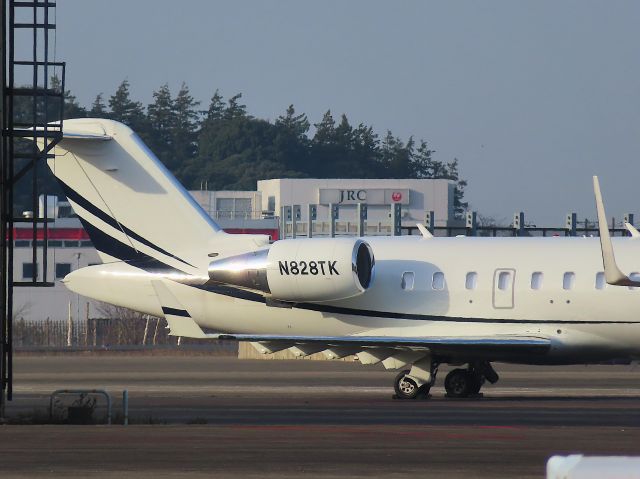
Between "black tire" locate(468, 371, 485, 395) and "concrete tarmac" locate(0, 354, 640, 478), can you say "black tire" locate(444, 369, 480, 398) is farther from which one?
"concrete tarmac" locate(0, 354, 640, 478)

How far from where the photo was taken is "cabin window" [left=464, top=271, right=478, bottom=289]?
27.5 m

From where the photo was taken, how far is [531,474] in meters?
13.3

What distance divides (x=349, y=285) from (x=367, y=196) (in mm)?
61267

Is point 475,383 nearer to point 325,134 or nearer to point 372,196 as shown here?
point 372,196

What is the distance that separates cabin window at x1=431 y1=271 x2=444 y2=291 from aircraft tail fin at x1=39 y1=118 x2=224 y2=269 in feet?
16.2

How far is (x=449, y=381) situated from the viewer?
27797 millimetres

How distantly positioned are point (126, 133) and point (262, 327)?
5.26 m

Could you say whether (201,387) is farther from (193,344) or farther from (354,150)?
(354,150)

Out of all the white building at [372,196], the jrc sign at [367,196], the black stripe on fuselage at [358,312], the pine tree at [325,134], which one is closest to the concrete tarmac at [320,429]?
the black stripe on fuselage at [358,312]

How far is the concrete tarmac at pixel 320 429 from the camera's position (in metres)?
14.1

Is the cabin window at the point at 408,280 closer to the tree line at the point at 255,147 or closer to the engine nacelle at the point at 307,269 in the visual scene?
the engine nacelle at the point at 307,269

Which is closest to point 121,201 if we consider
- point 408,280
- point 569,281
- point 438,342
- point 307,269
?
point 307,269

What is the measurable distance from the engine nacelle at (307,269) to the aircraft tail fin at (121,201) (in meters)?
1.52

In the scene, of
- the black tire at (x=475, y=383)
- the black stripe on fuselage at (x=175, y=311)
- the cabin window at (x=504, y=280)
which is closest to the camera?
the cabin window at (x=504, y=280)
